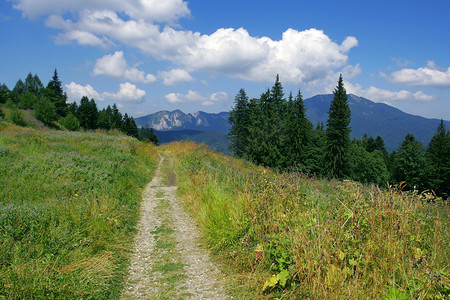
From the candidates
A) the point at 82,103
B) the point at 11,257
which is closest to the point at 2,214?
the point at 11,257

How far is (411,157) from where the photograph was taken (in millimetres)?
53156

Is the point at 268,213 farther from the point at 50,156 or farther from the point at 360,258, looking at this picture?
the point at 50,156

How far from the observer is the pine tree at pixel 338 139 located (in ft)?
169

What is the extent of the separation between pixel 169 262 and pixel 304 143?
169ft

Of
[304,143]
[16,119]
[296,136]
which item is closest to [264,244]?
[16,119]

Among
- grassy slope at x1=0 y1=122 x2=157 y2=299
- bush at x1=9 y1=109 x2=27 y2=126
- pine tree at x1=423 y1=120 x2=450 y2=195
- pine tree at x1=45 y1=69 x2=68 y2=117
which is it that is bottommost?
pine tree at x1=423 y1=120 x2=450 y2=195

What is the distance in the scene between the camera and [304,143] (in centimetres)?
5341

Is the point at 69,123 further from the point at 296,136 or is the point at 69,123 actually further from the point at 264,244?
the point at 264,244

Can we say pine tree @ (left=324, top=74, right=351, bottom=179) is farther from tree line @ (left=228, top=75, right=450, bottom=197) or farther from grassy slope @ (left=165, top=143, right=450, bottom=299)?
grassy slope @ (left=165, top=143, right=450, bottom=299)

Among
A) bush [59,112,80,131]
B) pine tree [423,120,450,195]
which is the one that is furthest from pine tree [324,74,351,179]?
bush [59,112,80,131]

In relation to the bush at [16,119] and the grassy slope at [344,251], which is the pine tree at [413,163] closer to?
the grassy slope at [344,251]

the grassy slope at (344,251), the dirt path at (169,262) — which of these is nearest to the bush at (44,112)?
the dirt path at (169,262)

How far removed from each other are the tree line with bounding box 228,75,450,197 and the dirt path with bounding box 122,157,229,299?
42.3 meters

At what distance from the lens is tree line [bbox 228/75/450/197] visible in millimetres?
50906
